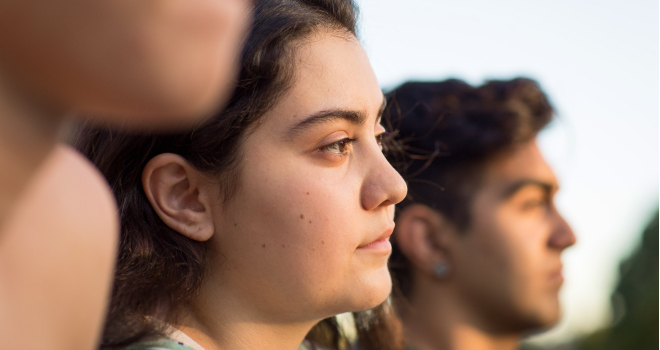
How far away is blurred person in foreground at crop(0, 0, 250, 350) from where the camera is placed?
18.8 inches

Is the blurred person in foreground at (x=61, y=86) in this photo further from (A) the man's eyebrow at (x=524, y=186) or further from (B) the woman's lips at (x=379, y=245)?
(A) the man's eyebrow at (x=524, y=186)

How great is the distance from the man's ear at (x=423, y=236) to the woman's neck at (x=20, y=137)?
1.93m

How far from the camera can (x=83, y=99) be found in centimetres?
50

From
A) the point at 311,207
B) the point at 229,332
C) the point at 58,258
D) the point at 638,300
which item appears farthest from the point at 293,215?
the point at 638,300

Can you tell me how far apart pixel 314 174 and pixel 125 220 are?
0.48 meters

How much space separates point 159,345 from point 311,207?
0.45 meters

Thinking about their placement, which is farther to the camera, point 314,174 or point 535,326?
point 535,326

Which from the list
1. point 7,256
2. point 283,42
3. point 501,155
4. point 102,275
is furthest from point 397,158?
point 7,256

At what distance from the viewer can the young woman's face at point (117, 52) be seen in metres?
0.48

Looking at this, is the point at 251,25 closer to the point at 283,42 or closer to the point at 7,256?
the point at 283,42

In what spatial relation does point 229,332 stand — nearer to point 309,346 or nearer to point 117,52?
point 309,346

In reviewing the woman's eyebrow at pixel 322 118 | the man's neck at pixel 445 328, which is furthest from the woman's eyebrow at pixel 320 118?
the man's neck at pixel 445 328

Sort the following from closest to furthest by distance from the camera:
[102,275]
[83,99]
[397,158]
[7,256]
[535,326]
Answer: [83,99], [7,256], [102,275], [397,158], [535,326]

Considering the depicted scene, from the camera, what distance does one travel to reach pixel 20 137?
1.83 feet
